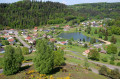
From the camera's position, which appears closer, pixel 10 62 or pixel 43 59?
pixel 43 59

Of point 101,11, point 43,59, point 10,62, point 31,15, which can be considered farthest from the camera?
point 101,11

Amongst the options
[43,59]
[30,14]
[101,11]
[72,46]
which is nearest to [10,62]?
[43,59]

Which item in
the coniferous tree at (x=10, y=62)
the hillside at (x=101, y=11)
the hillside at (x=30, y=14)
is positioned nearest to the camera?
the coniferous tree at (x=10, y=62)

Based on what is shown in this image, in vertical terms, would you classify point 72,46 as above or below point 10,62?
below

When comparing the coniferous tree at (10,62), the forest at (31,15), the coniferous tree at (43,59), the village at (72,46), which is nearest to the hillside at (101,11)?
the forest at (31,15)

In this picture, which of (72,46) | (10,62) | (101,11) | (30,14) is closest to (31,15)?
(30,14)

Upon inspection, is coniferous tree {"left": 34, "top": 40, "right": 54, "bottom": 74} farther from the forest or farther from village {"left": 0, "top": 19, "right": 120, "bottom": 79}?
the forest

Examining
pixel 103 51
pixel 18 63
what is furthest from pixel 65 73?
pixel 103 51

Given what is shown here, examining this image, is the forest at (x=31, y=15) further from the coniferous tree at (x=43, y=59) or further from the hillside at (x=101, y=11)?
the coniferous tree at (x=43, y=59)

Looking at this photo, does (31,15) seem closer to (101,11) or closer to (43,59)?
(43,59)

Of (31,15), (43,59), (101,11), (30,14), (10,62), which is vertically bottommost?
(10,62)

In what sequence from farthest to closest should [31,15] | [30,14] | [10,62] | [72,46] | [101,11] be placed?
[101,11], [30,14], [31,15], [72,46], [10,62]
